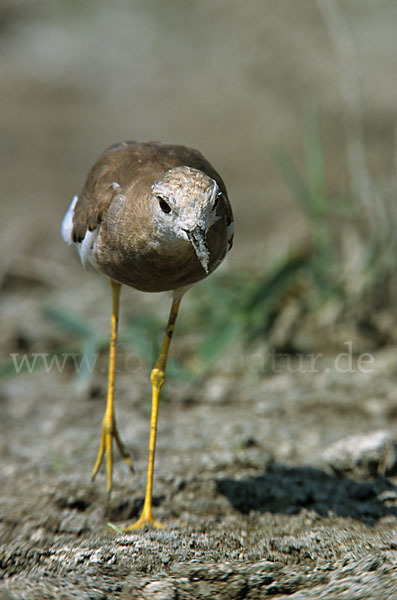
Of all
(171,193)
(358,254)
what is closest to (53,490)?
(171,193)

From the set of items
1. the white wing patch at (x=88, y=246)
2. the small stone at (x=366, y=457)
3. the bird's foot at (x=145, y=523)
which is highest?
the white wing patch at (x=88, y=246)

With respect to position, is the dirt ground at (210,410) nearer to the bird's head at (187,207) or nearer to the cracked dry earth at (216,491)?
the cracked dry earth at (216,491)

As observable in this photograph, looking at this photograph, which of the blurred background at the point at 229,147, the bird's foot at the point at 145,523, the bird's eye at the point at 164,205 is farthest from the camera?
the blurred background at the point at 229,147

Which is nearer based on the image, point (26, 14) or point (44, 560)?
point (44, 560)

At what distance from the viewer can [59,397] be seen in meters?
4.52

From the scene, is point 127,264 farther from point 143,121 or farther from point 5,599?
point 143,121

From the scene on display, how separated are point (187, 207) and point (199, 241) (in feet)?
0.41

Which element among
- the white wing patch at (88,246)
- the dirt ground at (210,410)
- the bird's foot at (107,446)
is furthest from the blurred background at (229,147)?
the white wing patch at (88,246)

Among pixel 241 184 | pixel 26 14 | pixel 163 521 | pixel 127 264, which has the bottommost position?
pixel 163 521

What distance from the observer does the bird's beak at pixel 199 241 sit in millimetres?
2430

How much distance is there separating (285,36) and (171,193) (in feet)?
30.5

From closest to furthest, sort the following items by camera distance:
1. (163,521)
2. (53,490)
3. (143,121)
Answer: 1. (163,521)
2. (53,490)
3. (143,121)

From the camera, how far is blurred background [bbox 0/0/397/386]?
4.82m

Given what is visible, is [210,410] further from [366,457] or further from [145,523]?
[145,523]
